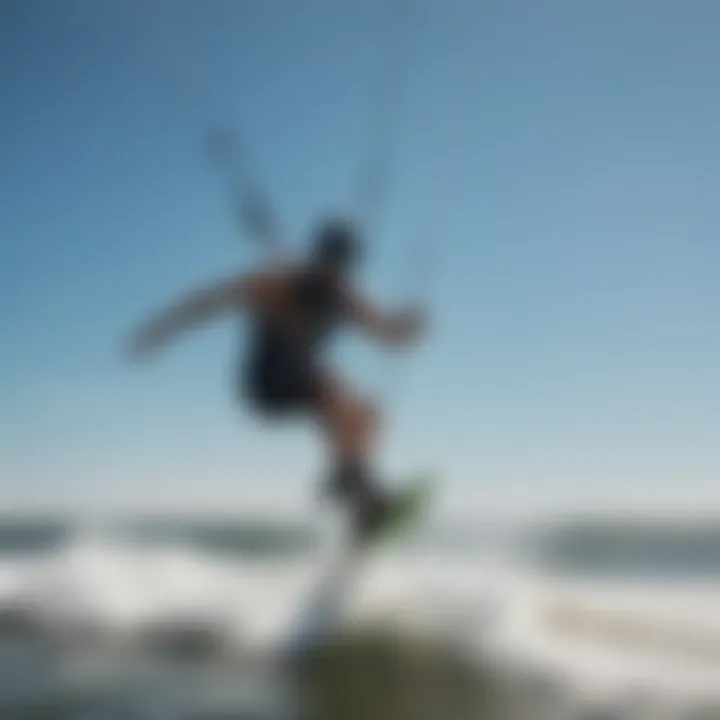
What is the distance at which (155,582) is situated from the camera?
8.73 m

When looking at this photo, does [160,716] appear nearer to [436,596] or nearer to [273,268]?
[273,268]

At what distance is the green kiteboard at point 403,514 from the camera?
6.21 meters

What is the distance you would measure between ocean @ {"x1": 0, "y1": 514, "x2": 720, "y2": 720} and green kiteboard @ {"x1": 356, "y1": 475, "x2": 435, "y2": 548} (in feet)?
0.53

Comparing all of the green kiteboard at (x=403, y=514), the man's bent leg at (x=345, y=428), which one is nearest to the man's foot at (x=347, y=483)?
the man's bent leg at (x=345, y=428)

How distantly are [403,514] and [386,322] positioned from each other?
4.34ft

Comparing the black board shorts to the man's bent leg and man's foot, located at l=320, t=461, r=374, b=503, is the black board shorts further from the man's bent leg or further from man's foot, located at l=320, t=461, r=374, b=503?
man's foot, located at l=320, t=461, r=374, b=503

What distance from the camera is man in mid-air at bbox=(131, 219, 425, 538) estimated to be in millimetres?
5504

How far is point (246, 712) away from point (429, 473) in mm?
2500

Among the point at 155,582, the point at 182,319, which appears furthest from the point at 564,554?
the point at 182,319

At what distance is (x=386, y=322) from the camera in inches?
220

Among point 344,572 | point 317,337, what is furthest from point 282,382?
point 344,572

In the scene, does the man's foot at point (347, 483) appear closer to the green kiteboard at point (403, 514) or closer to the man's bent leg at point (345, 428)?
the man's bent leg at point (345, 428)

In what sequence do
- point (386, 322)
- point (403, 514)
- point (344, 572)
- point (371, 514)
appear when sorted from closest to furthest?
point (386, 322), point (371, 514), point (403, 514), point (344, 572)

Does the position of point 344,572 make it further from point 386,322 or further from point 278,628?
point 386,322
